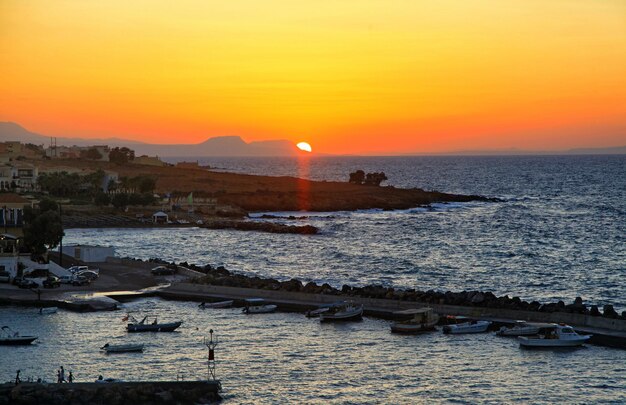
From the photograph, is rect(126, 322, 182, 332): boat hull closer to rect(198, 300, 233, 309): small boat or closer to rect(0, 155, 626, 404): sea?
rect(0, 155, 626, 404): sea

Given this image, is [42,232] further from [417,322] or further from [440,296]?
[417,322]

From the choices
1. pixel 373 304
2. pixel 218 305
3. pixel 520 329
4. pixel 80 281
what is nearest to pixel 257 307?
pixel 218 305

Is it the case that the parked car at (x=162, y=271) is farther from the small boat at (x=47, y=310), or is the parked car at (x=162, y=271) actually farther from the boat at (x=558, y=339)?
the boat at (x=558, y=339)

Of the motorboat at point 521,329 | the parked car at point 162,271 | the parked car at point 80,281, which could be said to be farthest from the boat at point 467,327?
the parked car at point 80,281

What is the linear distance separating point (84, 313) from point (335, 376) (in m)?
18.9

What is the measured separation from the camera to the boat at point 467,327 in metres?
46.9

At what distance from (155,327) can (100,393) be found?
1395 cm

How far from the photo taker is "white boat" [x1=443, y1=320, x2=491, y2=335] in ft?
154

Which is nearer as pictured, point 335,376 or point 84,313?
point 335,376

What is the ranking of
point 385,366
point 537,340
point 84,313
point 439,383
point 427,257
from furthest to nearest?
point 427,257 < point 84,313 < point 537,340 < point 385,366 < point 439,383

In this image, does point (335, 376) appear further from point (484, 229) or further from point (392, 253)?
point (484, 229)

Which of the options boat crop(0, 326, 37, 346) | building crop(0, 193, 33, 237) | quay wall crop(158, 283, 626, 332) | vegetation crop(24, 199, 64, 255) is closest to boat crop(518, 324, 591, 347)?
quay wall crop(158, 283, 626, 332)

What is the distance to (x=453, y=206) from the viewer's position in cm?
16025

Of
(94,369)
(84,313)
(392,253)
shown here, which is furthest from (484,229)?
(94,369)
